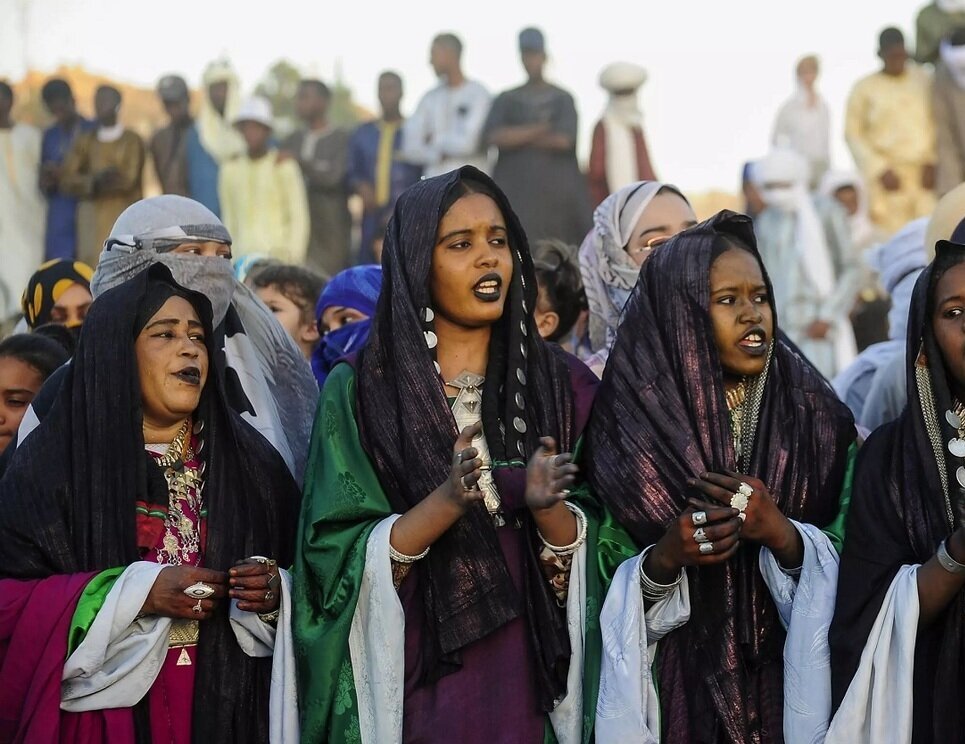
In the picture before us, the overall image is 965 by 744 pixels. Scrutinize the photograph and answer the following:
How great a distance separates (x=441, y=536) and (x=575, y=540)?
0.37 m

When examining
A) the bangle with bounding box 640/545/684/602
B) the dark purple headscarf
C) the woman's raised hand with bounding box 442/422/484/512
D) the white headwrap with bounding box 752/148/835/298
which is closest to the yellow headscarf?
the dark purple headscarf

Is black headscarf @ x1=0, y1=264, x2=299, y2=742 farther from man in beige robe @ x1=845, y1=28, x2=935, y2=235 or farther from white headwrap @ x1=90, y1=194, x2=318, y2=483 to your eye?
man in beige robe @ x1=845, y1=28, x2=935, y2=235

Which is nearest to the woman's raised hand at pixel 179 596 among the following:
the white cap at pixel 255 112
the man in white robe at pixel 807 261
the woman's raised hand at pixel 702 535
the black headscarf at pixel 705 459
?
the black headscarf at pixel 705 459

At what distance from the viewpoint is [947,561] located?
4.09m

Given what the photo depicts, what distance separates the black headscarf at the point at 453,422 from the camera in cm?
443

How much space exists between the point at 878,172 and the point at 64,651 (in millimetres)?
11045

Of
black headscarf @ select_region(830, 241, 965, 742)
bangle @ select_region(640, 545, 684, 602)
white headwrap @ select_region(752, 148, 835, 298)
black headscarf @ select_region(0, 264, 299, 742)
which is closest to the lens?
black headscarf @ select_region(830, 241, 965, 742)

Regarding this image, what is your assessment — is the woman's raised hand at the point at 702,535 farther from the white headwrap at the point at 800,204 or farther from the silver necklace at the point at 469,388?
the white headwrap at the point at 800,204

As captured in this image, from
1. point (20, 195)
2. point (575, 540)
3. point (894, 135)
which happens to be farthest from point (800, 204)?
point (575, 540)

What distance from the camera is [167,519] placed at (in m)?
4.66

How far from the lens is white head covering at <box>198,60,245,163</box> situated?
14.6 metres

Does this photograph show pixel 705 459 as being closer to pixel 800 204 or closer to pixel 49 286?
pixel 49 286

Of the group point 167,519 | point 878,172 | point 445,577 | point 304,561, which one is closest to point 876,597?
point 445,577

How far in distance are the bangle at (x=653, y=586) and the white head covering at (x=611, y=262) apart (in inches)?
60.6
